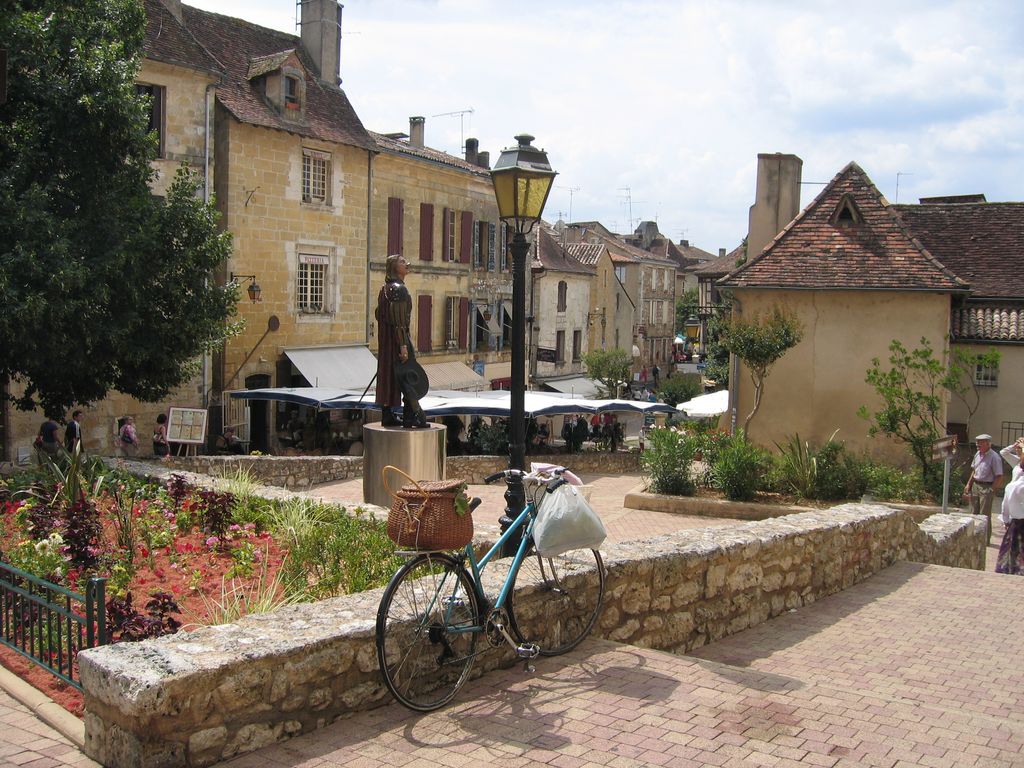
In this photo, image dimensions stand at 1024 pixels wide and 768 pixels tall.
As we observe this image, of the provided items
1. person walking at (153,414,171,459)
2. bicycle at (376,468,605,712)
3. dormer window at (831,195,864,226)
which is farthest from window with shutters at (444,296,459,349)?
bicycle at (376,468,605,712)

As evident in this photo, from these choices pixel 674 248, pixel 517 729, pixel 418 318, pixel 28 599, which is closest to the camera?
pixel 517 729

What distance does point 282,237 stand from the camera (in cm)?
2612

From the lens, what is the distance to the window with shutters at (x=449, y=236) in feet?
109

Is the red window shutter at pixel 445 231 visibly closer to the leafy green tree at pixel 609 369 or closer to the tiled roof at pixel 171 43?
the tiled roof at pixel 171 43

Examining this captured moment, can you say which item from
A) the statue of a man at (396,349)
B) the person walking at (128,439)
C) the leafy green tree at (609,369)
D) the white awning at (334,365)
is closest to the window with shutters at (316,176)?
the white awning at (334,365)

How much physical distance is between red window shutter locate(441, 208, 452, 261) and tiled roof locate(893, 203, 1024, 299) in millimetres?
14332

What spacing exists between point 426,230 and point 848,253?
51.0 ft

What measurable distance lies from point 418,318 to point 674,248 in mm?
57383

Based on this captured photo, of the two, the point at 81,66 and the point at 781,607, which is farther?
the point at 81,66

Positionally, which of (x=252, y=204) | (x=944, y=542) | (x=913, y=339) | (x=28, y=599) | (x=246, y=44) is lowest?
(x=944, y=542)

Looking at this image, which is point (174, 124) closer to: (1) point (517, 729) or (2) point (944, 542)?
(2) point (944, 542)

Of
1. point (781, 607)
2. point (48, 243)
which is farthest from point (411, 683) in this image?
point (48, 243)

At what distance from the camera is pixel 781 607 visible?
8242mm

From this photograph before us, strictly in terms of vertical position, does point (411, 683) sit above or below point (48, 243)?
below
